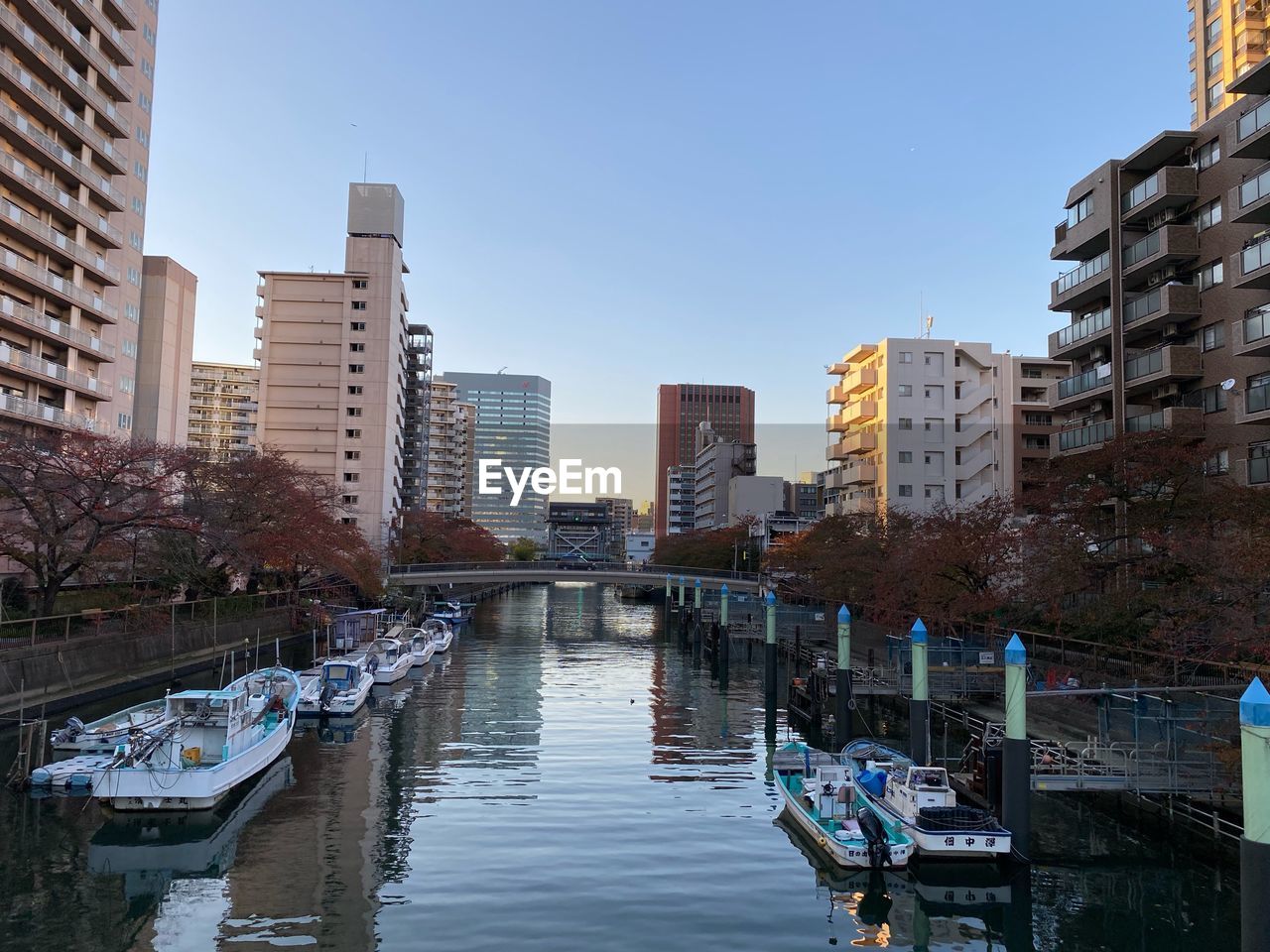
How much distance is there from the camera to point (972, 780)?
23484 millimetres

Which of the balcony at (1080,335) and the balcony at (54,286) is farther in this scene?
the balcony at (54,286)

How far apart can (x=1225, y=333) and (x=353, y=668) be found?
39.9 meters

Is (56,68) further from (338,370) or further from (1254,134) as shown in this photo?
(1254,134)

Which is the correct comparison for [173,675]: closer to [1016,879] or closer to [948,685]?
[948,685]

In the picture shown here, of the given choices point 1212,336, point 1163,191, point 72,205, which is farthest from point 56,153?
point 1212,336

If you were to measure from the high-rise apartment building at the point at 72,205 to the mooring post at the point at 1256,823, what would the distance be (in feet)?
184

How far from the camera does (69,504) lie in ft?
126

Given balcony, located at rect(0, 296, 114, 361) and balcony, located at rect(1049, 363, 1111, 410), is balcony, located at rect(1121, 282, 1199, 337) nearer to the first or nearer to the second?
balcony, located at rect(1049, 363, 1111, 410)

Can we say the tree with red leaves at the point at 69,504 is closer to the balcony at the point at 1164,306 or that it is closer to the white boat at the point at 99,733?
the white boat at the point at 99,733

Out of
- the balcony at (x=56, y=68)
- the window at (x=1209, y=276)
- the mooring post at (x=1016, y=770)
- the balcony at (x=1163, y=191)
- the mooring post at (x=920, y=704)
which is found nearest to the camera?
the mooring post at (x=1016, y=770)

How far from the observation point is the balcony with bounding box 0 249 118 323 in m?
51.2

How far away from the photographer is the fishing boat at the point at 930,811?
19422 mm

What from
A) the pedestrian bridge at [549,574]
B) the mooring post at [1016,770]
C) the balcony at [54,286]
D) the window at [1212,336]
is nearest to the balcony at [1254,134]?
the window at [1212,336]

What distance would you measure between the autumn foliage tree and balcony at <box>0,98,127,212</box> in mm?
41275
